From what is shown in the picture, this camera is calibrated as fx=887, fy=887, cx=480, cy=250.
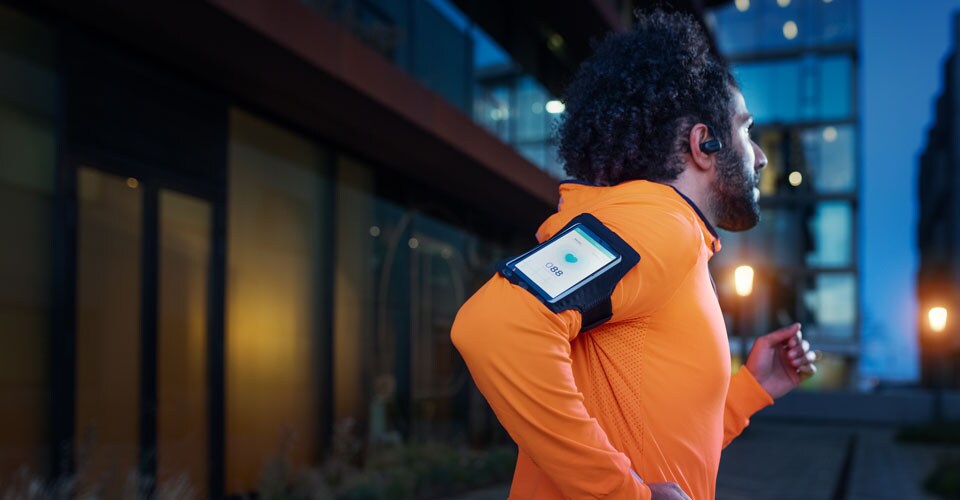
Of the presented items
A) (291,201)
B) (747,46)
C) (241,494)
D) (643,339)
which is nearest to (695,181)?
(643,339)

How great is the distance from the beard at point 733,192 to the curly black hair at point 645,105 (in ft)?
0.14

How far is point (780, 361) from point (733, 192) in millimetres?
548

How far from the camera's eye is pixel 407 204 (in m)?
10.8

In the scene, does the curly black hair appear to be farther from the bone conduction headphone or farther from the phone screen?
the phone screen

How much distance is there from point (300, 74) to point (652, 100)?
597 cm

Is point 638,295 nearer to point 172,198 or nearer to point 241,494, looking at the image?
point 172,198

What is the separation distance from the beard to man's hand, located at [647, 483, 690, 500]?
1.77 ft

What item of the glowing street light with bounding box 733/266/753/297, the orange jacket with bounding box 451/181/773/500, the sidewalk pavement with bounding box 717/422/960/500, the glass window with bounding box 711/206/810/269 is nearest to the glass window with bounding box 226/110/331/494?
the glowing street light with bounding box 733/266/753/297

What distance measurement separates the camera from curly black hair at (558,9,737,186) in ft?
5.04

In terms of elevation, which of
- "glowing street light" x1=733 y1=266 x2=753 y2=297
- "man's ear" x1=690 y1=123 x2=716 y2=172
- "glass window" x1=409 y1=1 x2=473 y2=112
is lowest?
"glowing street light" x1=733 y1=266 x2=753 y2=297

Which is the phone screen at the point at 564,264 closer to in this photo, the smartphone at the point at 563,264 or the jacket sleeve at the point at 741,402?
the smartphone at the point at 563,264

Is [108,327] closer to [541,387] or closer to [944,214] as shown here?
[541,387]

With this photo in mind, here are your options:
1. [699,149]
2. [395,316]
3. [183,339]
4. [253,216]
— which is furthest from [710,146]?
[395,316]

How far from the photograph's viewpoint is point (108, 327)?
642 cm
